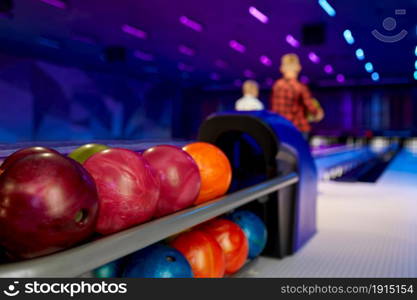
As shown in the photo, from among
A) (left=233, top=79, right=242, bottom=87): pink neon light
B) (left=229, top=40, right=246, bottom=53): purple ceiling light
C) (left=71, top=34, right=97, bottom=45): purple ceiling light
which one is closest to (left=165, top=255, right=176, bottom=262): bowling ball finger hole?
(left=229, top=40, right=246, bottom=53): purple ceiling light

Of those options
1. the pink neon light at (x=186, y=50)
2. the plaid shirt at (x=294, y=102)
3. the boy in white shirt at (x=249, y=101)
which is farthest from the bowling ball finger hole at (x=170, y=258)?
the pink neon light at (x=186, y=50)

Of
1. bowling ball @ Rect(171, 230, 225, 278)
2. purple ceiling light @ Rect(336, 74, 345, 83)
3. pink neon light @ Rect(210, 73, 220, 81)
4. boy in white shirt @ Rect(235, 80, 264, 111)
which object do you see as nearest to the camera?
bowling ball @ Rect(171, 230, 225, 278)

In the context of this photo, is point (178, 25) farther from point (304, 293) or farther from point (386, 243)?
point (304, 293)

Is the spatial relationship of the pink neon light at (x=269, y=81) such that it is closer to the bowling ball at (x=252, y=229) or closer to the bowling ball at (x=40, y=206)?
the bowling ball at (x=252, y=229)

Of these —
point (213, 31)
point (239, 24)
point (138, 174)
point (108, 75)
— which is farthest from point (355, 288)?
point (108, 75)

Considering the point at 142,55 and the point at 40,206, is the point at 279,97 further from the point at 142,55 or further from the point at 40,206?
the point at 142,55

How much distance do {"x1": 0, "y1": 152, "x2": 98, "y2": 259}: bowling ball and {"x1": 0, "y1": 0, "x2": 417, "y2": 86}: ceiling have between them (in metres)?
4.85

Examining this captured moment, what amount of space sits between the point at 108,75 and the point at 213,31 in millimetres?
6068

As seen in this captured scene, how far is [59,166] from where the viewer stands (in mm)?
820

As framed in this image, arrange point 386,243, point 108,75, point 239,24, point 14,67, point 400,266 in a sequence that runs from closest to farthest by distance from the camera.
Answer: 1. point 400,266
2. point 386,243
3. point 239,24
4. point 14,67
5. point 108,75

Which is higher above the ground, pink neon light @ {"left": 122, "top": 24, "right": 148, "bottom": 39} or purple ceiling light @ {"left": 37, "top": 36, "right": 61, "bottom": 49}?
purple ceiling light @ {"left": 37, "top": 36, "right": 61, "bottom": 49}

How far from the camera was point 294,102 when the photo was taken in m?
3.43

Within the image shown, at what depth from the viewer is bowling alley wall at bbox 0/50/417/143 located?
9.91m

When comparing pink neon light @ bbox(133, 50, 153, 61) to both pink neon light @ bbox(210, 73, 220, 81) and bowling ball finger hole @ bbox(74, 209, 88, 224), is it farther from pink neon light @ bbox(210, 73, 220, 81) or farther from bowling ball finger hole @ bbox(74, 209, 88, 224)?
bowling ball finger hole @ bbox(74, 209, 88, 224)
